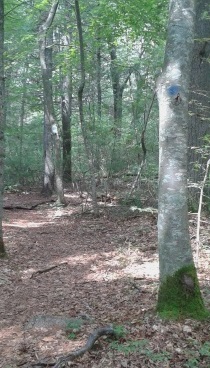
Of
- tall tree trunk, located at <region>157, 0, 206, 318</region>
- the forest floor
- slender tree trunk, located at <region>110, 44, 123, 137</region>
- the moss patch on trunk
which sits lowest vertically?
the forest floor

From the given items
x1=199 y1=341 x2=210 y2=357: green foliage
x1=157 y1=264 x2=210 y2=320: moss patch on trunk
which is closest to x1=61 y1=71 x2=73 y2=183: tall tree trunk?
x1=157 y1=264 x2=210 y2=320: moss patch on trunk

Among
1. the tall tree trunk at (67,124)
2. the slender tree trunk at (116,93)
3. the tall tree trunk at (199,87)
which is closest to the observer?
the tall tree trunk at (199,87)

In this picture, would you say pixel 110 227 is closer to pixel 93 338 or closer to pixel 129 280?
pixel 129 280

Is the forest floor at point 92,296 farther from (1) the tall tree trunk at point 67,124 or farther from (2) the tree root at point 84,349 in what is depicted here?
(1) the tall tree trunk at point 67,124

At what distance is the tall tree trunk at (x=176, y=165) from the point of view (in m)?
4.28

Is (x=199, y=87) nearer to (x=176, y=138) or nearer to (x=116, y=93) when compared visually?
(x=176, y=138)

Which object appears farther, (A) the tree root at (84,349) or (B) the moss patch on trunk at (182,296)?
(B) the moss patch on trunk at (182,296)

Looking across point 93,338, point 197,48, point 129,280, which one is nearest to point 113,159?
point 197,48

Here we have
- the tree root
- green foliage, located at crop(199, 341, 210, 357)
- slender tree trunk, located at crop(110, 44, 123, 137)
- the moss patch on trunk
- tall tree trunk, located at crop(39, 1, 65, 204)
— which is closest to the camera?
the tree root

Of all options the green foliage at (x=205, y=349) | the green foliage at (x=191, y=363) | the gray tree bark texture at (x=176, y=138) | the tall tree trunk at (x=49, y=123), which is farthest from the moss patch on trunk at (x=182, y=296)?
the tall tree trunk at (x=49, y=123)

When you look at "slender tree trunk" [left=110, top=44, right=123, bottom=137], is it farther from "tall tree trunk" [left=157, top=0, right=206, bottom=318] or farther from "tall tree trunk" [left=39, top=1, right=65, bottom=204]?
"tall tree trunk" [left=157, top=0, right=206, bottom=318]

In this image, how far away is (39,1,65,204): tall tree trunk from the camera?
12.4 meters

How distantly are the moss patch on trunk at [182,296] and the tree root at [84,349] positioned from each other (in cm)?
70

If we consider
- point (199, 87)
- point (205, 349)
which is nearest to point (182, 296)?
point (205, 349)
